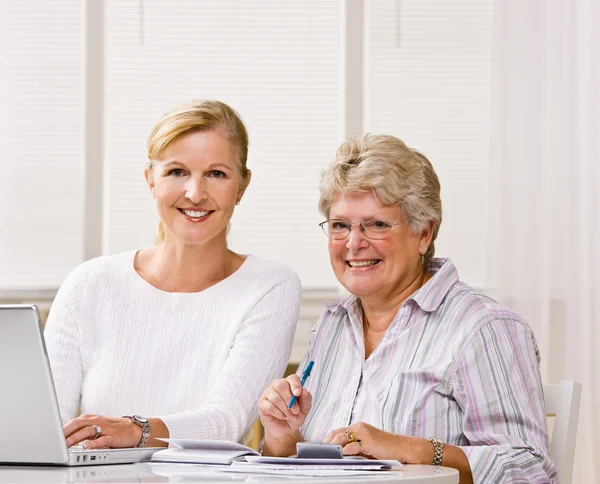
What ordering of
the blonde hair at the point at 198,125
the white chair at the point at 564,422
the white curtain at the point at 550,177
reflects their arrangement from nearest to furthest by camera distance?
the white chair at the point at 564,422 → the blonde hair at the point at 198,125 → the white curtain at the point at 550,177

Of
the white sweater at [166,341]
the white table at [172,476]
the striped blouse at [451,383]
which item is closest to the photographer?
the white table at [172,476]

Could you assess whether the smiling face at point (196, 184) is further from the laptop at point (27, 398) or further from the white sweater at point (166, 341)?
the laptop at point (27, 398)

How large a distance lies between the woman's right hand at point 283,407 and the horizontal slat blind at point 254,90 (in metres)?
1.95

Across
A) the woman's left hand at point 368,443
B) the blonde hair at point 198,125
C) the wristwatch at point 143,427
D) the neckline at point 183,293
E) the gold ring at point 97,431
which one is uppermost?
the blonde hair at point 198,125

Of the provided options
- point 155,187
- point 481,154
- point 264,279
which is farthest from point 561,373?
point 155,187

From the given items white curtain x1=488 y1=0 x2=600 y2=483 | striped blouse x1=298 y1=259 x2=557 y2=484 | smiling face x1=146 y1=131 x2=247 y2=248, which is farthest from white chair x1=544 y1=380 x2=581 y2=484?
white curtain x1=488 y1=0 x2=600 y2=483

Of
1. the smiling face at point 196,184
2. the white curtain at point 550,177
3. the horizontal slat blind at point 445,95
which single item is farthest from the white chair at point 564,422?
the horizontal slat blind at point 445,95

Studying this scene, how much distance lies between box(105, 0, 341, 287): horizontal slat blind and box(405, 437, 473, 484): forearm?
2143 millimetres

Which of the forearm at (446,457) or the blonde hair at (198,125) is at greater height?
the blonde hair at (198,125)

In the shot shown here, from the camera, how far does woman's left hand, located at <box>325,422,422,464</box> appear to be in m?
1.43

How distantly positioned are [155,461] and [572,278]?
245 cm

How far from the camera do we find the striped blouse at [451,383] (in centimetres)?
158

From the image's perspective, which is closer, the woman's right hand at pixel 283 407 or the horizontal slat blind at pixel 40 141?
the woman's right hand at pixel 283 407

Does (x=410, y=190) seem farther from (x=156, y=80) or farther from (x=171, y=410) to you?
(x=156, y=80)
